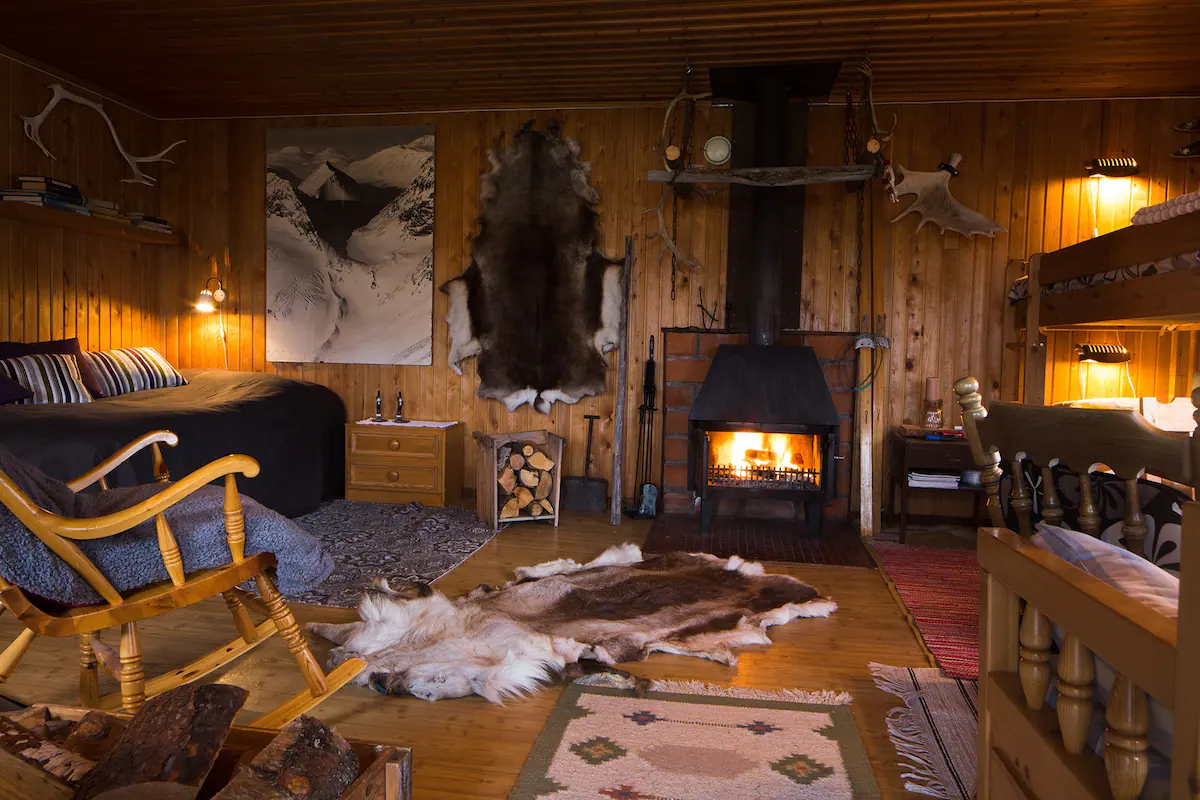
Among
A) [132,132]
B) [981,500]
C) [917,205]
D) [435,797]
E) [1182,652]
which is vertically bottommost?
[435,797]

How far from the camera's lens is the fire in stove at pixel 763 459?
4164 millimetres

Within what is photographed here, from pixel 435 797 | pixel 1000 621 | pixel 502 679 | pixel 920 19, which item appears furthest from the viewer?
pixel 920 19

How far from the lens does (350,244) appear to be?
17.0 ft

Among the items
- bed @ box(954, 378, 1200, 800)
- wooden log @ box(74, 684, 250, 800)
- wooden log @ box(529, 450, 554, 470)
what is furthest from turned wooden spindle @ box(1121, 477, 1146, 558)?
wooden log @ box(529, 450, 554, 470)

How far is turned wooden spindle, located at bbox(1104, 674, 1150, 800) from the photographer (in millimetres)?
897

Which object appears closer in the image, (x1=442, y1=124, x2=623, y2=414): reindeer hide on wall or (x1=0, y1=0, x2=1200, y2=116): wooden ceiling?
(x1=0, y1=0, x2=1200, y2=116): wooden ceiling

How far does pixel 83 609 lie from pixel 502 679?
1053 mm

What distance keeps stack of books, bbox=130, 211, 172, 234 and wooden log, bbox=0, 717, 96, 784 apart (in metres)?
4.62

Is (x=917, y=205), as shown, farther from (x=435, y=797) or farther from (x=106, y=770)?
(x=106, y=770)

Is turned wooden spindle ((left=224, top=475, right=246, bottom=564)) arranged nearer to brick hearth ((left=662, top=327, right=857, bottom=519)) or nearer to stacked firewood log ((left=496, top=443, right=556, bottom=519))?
stacked firewood log ((left=496, top=443, right=556, bottom=519))

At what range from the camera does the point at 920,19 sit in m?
3.56

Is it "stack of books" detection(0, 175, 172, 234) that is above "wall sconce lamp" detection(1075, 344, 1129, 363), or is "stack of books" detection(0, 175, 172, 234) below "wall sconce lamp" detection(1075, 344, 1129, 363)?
above

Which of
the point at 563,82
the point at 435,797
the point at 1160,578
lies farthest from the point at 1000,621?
the point at 563,82

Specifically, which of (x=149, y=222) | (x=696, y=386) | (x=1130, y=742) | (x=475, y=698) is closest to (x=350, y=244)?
(x=149, y=222)
